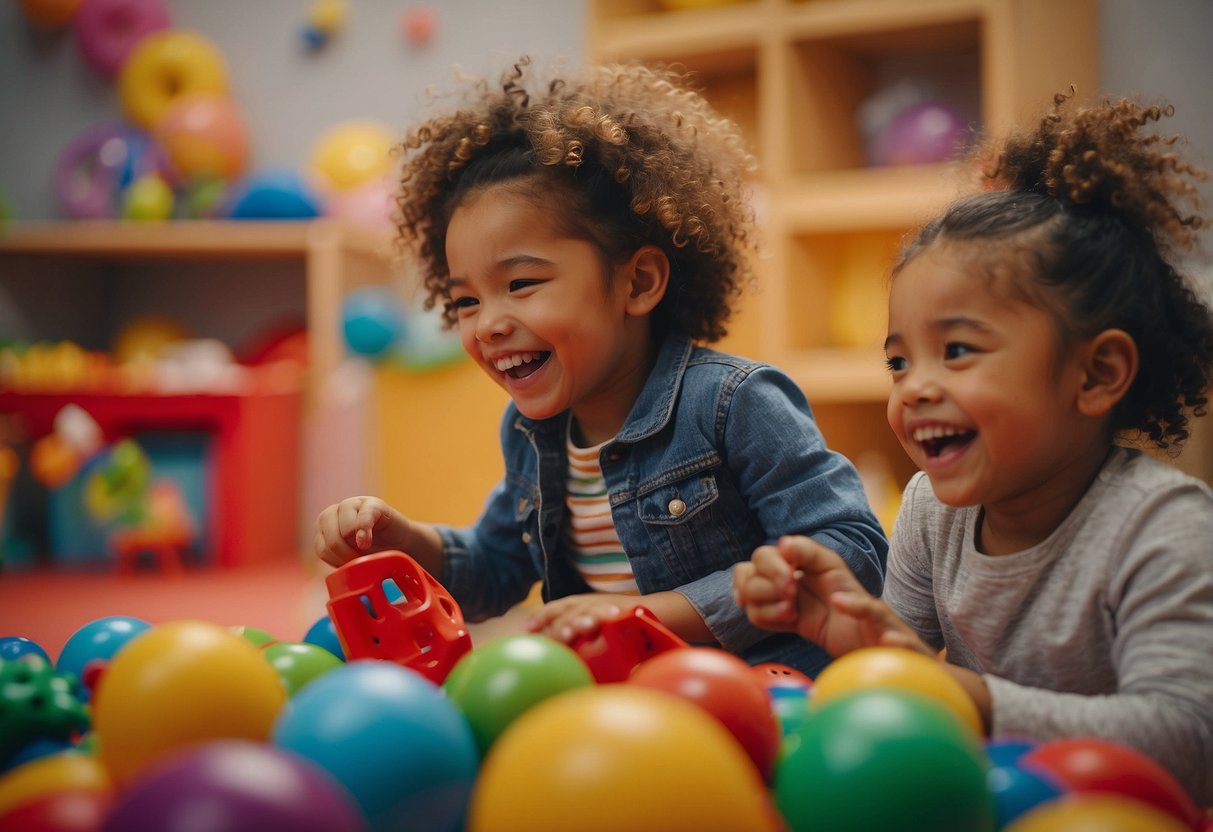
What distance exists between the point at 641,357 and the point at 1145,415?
49 cm

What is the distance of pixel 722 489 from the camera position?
1076 mm

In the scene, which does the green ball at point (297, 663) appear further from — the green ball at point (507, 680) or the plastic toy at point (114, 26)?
the plastic toy at point (114, 26)

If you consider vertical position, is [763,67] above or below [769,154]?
above

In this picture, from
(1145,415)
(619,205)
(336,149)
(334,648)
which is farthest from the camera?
(336,149)

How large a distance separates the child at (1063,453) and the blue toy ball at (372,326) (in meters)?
1.71

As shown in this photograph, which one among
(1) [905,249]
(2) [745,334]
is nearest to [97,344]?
(2) [745,334]

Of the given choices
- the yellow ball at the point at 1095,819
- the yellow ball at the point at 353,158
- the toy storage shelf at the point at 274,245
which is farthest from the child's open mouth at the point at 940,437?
the yellow ball at the point at 353,158

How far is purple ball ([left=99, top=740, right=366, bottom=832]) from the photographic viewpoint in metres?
0.43

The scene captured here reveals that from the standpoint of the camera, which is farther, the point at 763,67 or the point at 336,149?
the point at 336,149

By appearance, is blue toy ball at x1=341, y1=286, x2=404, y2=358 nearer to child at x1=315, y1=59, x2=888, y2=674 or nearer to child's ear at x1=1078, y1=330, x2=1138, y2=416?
child at x1=315, y1=59, x2=888, y2=674

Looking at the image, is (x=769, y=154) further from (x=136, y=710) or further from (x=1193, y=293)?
(x=136, y=710)

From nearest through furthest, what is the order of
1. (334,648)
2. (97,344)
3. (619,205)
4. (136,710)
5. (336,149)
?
(136,710), (334,648), (619,205), (336,149), (97,344)

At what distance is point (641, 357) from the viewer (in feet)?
3.88

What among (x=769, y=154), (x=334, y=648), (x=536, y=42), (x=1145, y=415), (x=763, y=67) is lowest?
(x=334, y=648)
